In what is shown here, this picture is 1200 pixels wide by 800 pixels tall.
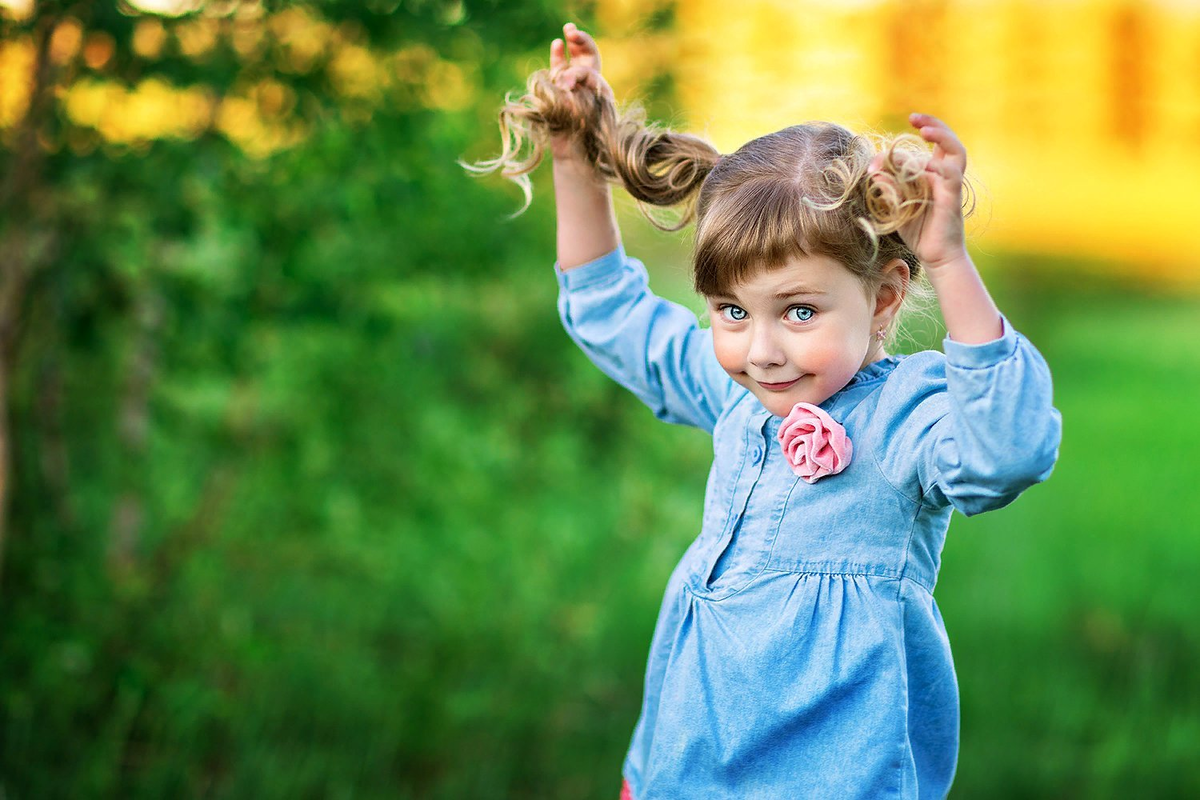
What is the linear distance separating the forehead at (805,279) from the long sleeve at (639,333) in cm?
30

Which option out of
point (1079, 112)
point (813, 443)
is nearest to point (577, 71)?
point (813, 443)

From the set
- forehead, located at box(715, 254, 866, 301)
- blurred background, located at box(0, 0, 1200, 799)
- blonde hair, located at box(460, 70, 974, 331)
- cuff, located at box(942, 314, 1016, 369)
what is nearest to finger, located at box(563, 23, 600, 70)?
blonde hair, located at box(460, 70, 974, 331)

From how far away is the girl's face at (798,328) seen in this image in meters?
1.23

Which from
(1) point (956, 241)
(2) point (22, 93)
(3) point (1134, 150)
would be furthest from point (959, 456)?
(3) point (1134, 150)

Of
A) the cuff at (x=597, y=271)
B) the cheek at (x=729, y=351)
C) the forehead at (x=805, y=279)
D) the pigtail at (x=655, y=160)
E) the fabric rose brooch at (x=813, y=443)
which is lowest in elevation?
the fabric rose brooch at (x=813, y=443)

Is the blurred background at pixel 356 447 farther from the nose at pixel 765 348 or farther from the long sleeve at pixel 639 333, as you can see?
the nose at pixel 765 348

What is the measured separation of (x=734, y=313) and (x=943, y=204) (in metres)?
0.27

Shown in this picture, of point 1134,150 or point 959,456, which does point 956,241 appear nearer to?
point 959,456

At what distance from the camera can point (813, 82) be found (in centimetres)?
387

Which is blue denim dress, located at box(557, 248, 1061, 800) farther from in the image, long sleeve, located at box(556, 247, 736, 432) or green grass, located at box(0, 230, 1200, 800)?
green grass, located at box(0, 230, 1200, 800)

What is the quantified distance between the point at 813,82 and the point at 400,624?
7.04ft

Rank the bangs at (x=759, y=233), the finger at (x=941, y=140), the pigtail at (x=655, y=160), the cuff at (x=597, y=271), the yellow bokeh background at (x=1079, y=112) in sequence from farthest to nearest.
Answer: the yellow bokeh background at (x=1079, y=112)
the cuff at (x=597, y=271)
the pigtail at (x=655, y=160)
the bangs at (x=759, y=233)
the finger at (x=941, y=140)

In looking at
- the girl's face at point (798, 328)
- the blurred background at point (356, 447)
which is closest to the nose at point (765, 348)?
the girl's face at point (798, 328)

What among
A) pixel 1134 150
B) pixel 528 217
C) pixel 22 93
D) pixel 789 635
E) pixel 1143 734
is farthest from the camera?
pixel 1134 150
